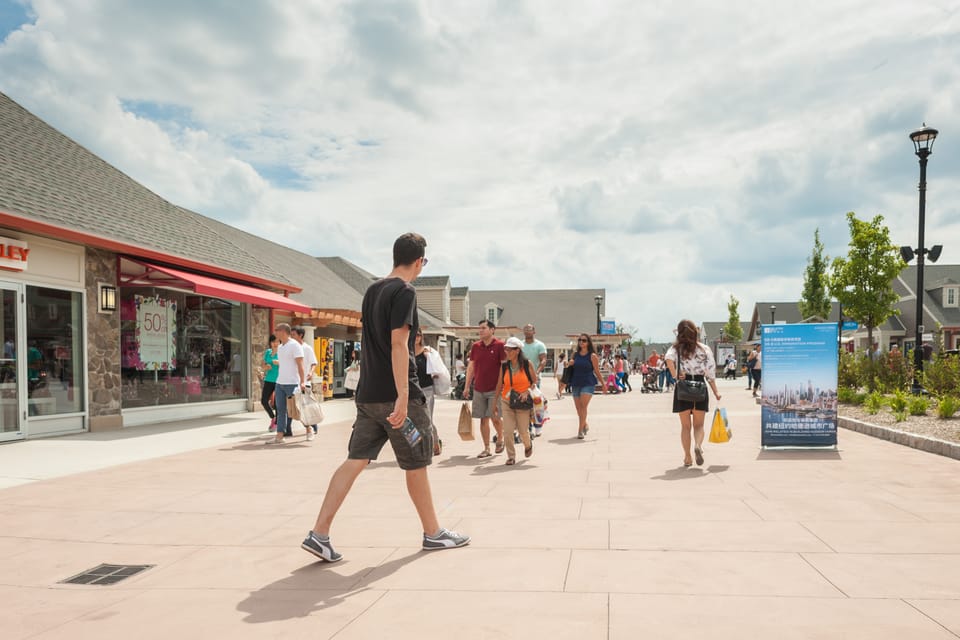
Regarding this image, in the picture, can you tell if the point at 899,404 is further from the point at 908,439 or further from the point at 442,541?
the point at 442,541

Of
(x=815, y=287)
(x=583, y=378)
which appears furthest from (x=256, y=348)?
(x=815, y=287)

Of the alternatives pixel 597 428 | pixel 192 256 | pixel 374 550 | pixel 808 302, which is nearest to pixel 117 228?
pixel 192 256

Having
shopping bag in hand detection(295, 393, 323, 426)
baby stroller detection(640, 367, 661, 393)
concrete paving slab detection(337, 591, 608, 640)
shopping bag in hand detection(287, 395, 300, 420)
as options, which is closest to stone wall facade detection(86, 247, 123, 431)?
shopping bag in hand detection(287, 395, 300, 420)

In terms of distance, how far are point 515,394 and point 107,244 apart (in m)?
7.72

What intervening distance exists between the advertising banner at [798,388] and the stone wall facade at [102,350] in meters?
10.6

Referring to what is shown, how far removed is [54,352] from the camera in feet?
38.1

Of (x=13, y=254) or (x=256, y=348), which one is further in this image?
A: (x=256, y=348)

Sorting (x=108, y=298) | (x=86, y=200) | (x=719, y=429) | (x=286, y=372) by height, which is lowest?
(x=719, y=429)

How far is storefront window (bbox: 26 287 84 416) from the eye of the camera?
1116 cm

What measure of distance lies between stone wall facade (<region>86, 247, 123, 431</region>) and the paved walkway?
4.26m

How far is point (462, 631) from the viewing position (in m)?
3.35

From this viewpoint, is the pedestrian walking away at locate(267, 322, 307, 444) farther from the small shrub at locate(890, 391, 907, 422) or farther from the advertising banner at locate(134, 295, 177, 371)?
the small shrub at locate(890, 391, 907, 422)

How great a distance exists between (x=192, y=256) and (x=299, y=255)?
19.0 m

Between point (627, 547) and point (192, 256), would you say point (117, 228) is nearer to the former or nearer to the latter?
point (192, 256)
